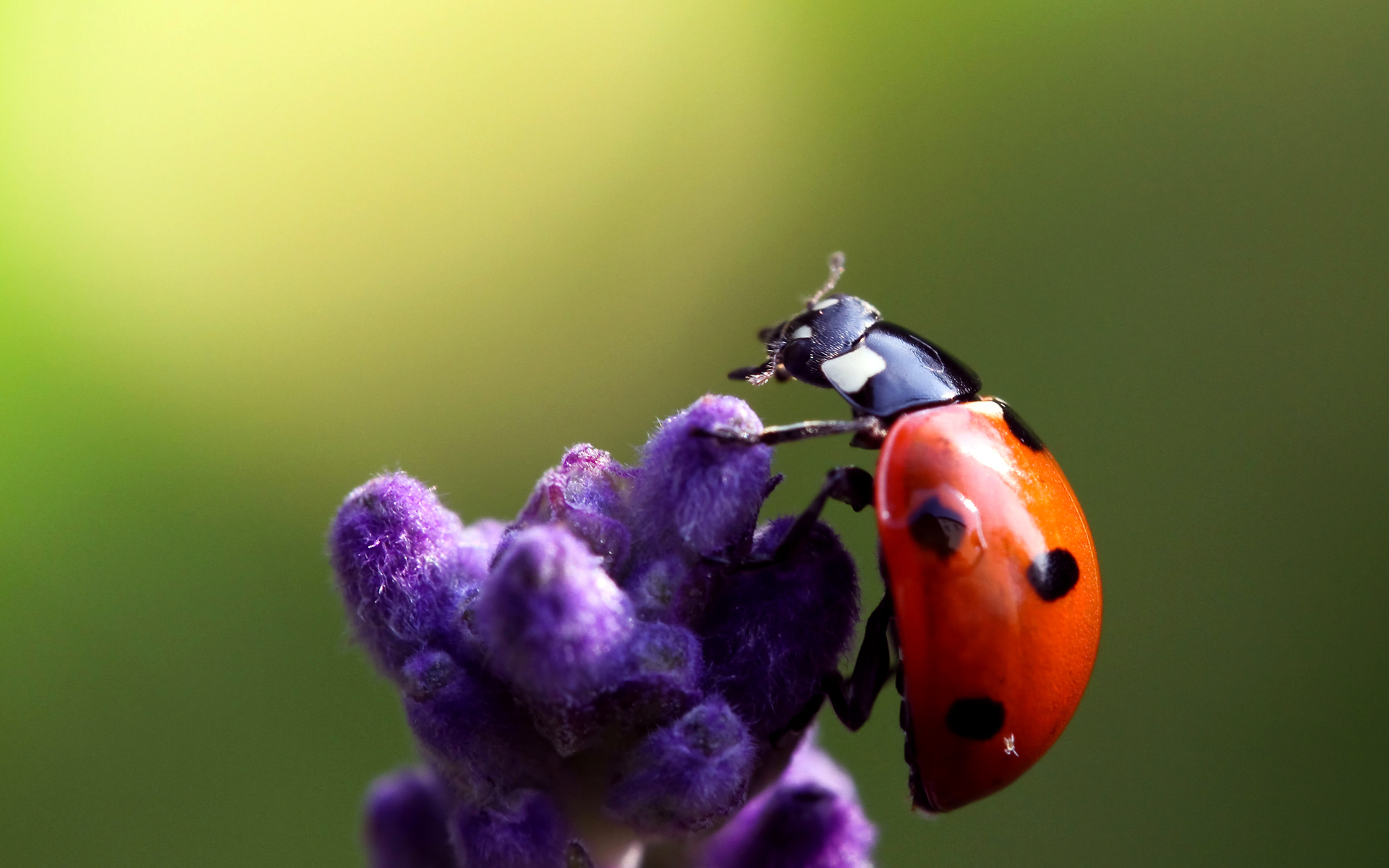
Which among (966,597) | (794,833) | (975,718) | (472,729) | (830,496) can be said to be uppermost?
(830,496)

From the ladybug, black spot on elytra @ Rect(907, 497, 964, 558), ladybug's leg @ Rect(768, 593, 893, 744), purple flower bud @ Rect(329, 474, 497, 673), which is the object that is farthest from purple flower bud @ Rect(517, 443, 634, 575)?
black spot on elytra @ Rect(907, 497, 964, 558)

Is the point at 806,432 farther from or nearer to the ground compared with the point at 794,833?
farther from the ground

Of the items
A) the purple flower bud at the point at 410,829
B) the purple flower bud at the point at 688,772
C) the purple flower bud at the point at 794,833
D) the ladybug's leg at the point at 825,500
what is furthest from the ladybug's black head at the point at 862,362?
→ the purple flower bud at the point at 410,829

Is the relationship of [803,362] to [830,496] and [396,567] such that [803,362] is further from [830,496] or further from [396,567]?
[396,567]

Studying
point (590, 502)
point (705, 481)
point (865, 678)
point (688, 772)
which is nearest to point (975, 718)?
point (865, 678)

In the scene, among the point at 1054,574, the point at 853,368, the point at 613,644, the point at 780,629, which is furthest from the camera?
the point at 853,368

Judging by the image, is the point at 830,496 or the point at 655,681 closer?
the point at 655,681

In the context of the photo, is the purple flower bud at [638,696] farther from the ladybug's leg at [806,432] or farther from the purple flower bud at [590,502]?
the ladybug's leg at [806,432]
